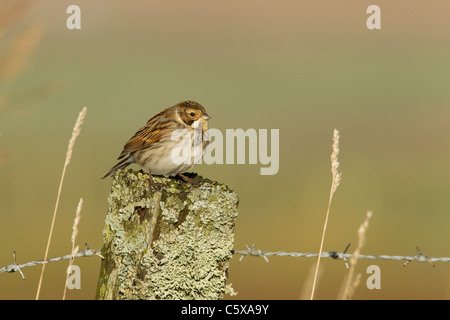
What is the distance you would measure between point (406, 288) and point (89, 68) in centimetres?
1723

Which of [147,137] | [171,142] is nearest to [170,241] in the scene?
[171,142]

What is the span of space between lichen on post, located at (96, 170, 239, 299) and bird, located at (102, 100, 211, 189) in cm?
195

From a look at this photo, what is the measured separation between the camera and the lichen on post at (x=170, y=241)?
442cm

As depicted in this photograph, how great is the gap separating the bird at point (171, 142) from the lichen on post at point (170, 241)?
6.40 ft

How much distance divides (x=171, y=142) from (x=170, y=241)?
2389 millimetres

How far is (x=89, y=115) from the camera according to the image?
71.6 ft

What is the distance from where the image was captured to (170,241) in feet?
14.5

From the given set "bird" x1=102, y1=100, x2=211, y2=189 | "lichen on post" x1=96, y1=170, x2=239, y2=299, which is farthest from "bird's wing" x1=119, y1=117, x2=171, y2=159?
"lichen on post" x1=96, y1=170, x2=239, y2=299

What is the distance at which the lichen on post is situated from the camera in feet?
14.5

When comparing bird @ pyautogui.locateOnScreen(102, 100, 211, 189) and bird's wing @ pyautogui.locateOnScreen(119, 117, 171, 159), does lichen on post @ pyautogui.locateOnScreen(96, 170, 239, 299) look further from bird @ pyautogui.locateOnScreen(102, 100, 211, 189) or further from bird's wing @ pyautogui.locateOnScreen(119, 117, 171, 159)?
bird's wing @ pyautogui.locateOnScreen(119, 117, 171, 159)

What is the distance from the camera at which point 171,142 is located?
6715mm

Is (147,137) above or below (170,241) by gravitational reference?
above

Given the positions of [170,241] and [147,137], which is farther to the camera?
[147,137]

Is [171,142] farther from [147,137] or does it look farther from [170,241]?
[170,241]
